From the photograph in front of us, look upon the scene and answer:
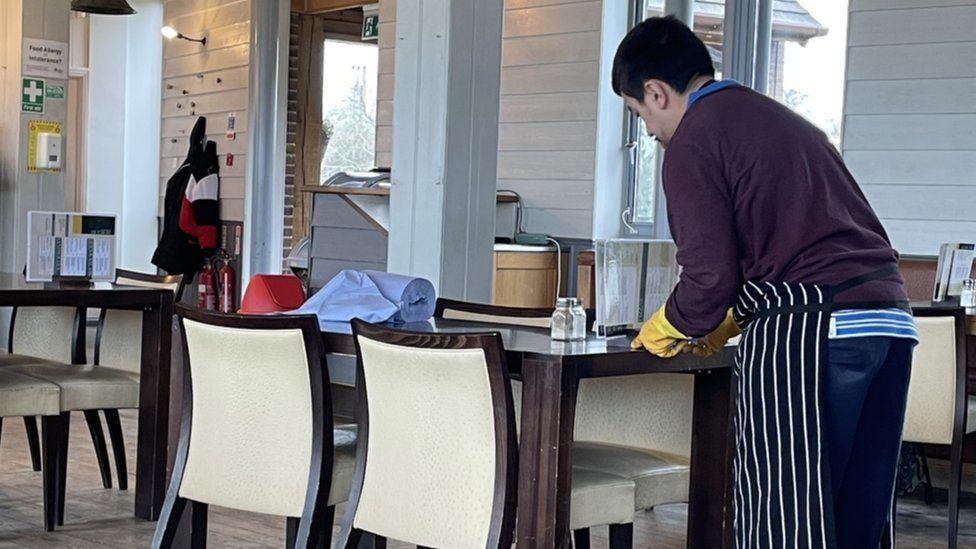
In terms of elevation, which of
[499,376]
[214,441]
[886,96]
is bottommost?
[214,441]

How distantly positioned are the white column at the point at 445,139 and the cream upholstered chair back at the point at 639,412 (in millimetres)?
1022

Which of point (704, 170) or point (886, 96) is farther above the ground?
point (886, 96)

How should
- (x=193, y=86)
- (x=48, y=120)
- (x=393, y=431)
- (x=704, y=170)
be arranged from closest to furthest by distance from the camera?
1. (x=704, y=170)
2. (x=393, y=431)
3. (x=48, y=120)
4. (x=193, y=86)

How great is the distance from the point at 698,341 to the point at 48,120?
244 inches

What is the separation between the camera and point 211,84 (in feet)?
36.1

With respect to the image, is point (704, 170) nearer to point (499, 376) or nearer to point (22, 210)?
point (499, 376)

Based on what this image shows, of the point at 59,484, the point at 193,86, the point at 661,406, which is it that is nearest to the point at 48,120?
the point at 193,86

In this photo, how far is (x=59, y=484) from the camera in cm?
448

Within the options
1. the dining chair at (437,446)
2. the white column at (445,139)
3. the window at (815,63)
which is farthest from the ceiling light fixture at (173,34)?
the dining chair at (437,446)

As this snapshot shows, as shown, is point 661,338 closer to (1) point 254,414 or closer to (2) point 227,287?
(1) point 254,414

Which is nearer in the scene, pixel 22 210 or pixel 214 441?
pixel 214 441

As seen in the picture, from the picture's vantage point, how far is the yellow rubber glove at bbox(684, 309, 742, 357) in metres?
2.76

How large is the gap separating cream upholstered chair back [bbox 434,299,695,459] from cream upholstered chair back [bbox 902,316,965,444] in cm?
125

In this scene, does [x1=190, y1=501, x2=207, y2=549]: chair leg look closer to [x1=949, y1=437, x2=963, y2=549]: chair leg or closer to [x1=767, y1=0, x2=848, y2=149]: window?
[x1=949, y1=437, x2=963, y2=549]: chair leg
